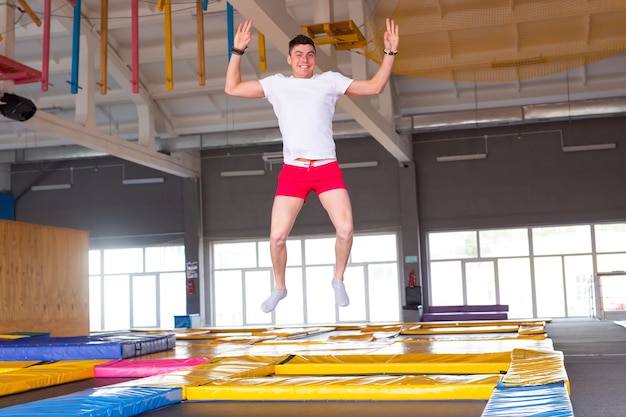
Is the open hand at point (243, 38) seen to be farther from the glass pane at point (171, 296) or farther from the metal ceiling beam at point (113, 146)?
the glass pane at point (171, 296)

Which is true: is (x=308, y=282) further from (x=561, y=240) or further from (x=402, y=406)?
(x=402, y=406)

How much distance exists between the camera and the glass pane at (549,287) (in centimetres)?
1805

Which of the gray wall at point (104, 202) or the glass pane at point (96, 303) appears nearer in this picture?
the gray wall at point (104, 202)

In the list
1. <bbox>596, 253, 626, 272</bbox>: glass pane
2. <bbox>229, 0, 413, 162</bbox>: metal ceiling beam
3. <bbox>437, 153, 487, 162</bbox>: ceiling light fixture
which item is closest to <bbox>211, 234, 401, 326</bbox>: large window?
<bbox>437, 153, 487, 162</bbox>: ceiling light fixture

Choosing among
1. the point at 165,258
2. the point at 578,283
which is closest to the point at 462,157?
the point at 578,283

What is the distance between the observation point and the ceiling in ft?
23.6

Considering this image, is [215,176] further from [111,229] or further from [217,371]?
[217,371]

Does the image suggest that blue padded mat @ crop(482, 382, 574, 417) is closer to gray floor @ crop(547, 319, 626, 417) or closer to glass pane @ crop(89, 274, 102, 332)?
gray floor @ crop(547, 319, 626, 417)

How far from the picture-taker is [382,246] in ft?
63.0

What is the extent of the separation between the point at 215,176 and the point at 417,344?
13420 millimetres

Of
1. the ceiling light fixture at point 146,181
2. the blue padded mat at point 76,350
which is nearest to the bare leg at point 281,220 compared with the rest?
the blue padded mat at point 76,350

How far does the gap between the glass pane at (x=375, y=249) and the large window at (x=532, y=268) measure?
99 centimetres

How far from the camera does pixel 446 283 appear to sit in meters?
18.8

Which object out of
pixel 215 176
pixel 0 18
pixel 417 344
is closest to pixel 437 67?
pixel 417 344
